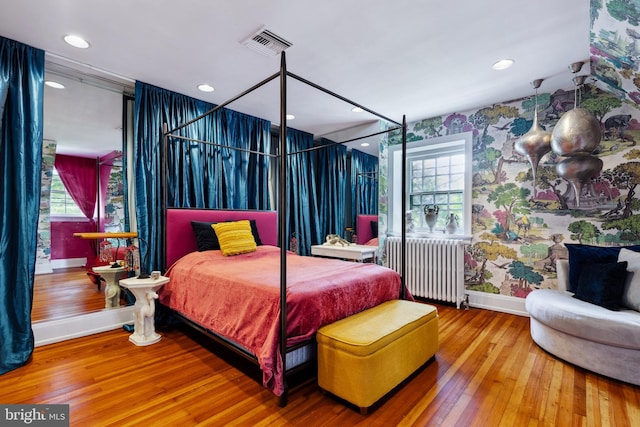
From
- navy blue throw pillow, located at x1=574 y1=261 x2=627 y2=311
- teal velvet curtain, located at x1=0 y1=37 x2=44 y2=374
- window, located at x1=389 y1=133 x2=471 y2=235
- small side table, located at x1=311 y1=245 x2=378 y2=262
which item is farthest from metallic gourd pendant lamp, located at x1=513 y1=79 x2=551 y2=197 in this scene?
teal velvet curtain, located at x1=0 y1=37 x2=44 y2=374

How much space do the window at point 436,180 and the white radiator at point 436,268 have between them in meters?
0.35

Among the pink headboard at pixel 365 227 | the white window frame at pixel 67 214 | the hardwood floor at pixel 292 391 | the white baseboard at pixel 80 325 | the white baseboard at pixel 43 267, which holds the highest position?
the white window frame at pixel 67 214

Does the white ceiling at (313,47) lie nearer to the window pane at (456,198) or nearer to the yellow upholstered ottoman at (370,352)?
the window pane at (456,198)

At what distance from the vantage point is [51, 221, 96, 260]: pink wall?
133 inches

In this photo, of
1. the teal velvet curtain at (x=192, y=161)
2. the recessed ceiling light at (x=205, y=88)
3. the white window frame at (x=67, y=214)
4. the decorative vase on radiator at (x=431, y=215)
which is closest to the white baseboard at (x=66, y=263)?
the white window frame at (x=67, y=214)

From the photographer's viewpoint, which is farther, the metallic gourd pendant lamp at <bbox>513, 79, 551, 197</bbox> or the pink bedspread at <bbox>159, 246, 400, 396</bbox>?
the metallic gourd pendant lamp at <bbox>513, 79, 551, 197</bbox>

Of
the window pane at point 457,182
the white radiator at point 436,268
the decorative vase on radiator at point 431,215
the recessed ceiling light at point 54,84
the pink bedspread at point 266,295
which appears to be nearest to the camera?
the pink bedspread at point 266,295

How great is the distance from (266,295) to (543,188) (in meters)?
3.20

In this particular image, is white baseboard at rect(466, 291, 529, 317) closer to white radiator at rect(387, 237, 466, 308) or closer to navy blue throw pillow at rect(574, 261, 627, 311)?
white radiator at rect(387, 237, 466, 308)

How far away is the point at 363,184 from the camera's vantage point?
4219mm

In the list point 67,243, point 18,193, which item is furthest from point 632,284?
point 67,243

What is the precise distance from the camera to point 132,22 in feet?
6.63

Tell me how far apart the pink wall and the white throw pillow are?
16.8ft

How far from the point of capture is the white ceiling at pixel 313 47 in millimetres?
1892
